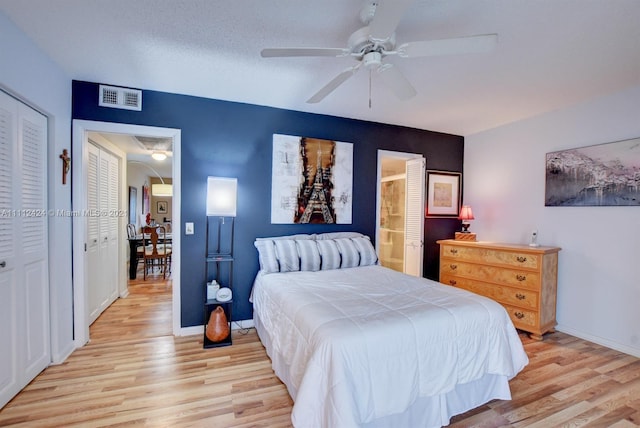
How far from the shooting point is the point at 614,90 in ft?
9.49

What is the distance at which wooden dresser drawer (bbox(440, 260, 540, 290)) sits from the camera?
3168 millimetres

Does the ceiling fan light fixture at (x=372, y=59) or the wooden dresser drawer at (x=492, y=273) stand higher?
the ceiling fan light fixture at (x=372, y=59)

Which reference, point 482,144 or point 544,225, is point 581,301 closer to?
point 544,225

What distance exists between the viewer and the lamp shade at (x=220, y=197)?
9.42ft

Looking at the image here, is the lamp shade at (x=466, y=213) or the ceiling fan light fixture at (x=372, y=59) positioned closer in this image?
the ceiling fan light fixture at (x=372, y=59)

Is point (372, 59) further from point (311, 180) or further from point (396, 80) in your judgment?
point (311, 180)

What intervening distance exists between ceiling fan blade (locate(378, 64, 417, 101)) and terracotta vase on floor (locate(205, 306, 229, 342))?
251 cm

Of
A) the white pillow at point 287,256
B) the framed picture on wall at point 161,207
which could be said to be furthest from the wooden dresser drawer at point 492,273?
the framed picture on wall at point 161,207

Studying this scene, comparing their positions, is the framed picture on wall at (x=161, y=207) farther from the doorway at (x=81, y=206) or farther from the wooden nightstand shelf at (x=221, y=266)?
the wooden nightstand shelf at (x=221, y=266)

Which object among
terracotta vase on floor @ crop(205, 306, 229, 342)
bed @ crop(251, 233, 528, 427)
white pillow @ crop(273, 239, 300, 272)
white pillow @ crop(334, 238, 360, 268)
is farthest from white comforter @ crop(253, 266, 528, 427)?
white pillow @ crop(334, 238, 360, 268)

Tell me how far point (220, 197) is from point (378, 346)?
201 cm

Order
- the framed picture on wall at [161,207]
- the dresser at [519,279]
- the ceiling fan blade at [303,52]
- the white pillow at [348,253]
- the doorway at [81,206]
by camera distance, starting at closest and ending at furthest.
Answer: the ceiling fan blade at [303,52] < the doorway at [81,206] < the dresser at [519,279] < the white pillow at [348,253] < the framed picture on wall at [161,207]

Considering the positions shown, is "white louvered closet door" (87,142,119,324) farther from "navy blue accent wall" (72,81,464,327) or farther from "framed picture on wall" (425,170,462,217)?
"framed picture on wall" (425,170,462,217)

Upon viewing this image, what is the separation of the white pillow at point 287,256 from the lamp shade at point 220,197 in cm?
60
